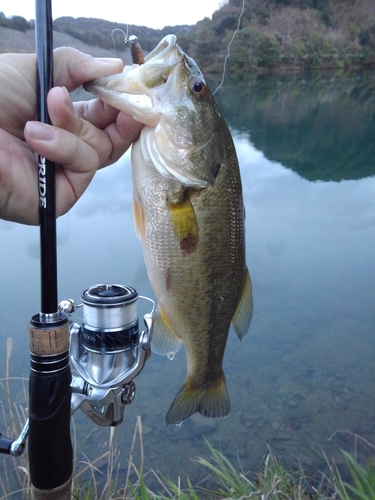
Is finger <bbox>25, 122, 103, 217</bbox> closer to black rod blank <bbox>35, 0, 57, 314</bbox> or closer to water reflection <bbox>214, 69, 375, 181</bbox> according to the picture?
black rod blank <bbox>35, 0, 57, 314</bbox>

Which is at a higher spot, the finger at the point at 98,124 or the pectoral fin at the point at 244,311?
the finger at the point at 98,124

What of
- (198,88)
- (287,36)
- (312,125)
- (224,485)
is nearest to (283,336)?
(224,485)

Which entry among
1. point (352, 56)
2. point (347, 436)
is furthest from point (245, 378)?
point (352, 56)

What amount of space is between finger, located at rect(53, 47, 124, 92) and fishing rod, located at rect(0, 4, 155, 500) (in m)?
0.09

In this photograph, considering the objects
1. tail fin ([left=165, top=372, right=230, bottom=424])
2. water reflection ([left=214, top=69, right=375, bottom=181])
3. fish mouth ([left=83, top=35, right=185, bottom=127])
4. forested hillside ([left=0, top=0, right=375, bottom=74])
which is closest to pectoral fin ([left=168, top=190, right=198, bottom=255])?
fish mouth ([left=83, top=35, right=185, bottom=127])

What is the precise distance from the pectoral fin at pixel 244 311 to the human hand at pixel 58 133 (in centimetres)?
64

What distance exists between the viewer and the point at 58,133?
123 cm

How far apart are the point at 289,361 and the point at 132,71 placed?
3254 millimetres

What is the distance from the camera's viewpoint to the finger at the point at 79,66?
4.34 ft

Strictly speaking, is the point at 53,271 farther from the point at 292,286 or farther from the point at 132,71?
the point at 292,286

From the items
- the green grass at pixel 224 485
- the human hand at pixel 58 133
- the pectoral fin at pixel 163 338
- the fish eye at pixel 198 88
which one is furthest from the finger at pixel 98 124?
the green grass at pixel 224 485

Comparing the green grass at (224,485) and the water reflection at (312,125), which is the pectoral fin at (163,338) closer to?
the green grass at (224,485)

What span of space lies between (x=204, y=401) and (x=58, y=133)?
1.05 metres

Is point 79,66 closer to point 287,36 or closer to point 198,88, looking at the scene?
point 198,88
